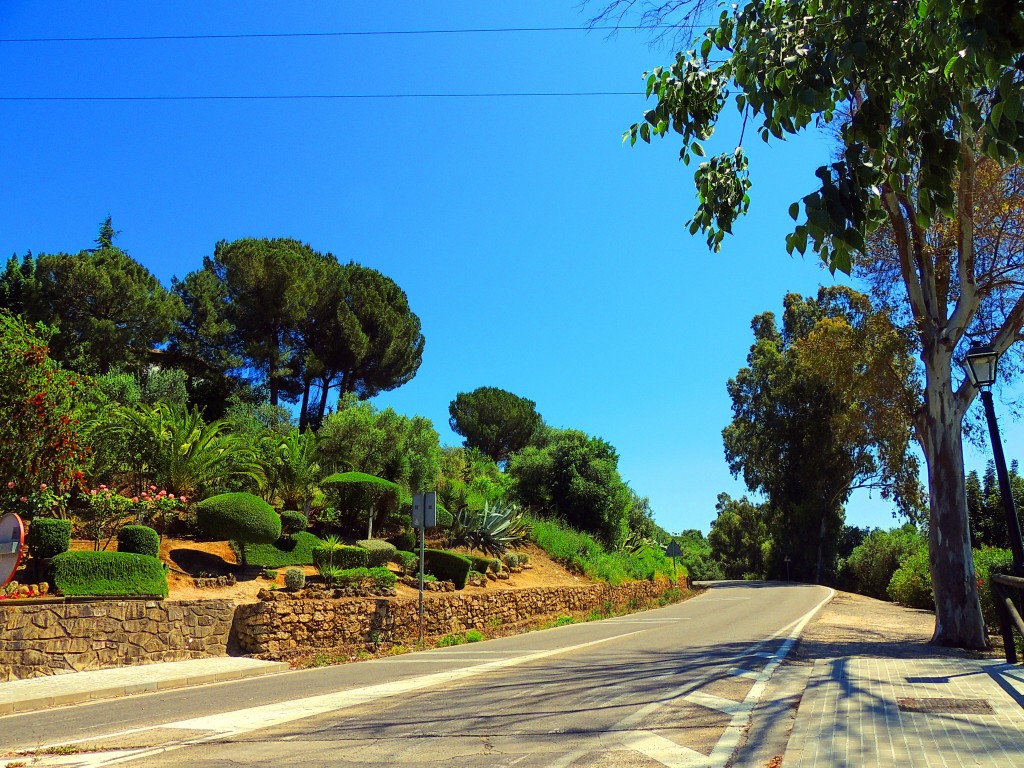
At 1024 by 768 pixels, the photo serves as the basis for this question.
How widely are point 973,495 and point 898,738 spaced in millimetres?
27567

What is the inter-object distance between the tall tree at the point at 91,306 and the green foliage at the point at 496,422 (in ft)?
79.0

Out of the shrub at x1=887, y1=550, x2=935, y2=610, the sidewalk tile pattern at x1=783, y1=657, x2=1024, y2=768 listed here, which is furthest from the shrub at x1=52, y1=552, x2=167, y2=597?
the shrub at x1=887, y1=550, x2=935, y2=610

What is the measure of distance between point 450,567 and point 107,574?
8939mm

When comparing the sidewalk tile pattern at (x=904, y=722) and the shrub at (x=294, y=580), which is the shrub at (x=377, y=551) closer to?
the shrub at (x=294, y=580)

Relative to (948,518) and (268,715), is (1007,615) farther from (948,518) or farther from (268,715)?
(268,715)

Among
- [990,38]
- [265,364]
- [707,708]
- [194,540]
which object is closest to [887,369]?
[707,708]

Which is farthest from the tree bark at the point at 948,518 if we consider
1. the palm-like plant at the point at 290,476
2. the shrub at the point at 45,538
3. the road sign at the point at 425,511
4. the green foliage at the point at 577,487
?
the green foliage at the point at 577,487

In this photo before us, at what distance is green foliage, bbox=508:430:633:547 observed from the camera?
3141cm

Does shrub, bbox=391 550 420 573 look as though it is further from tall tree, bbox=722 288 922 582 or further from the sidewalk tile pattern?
tall tree, bbox=722 288 922 582

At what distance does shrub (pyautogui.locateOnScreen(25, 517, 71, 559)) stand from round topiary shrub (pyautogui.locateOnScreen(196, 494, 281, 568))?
3057 millimetres

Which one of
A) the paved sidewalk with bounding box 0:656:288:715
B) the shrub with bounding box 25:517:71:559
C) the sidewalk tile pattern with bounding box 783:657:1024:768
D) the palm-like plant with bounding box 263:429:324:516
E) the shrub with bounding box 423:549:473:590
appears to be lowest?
the paved sidewalk with bounding box 0:656:288:715

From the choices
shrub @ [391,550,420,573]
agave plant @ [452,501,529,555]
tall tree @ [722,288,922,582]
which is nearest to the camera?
shrub @ [391,550,420,573]

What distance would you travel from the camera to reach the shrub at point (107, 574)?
39.7ft

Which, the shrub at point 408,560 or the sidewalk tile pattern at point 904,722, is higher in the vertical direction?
the shrub at point 408,560
